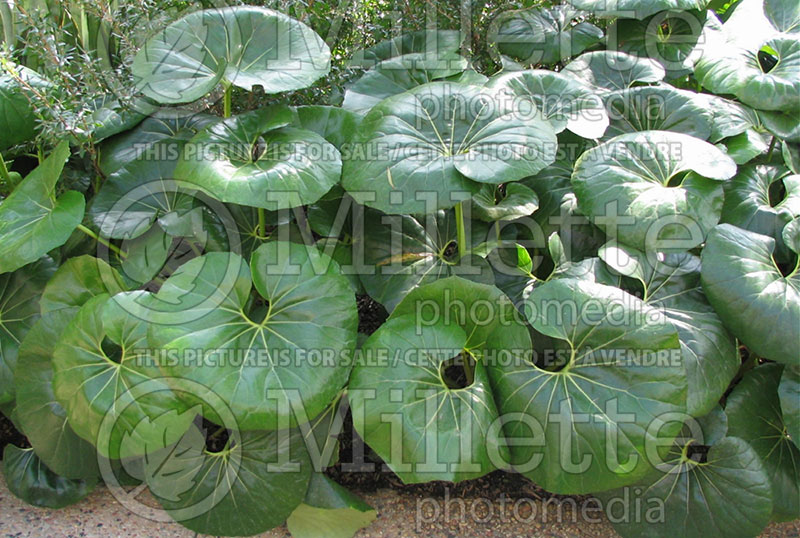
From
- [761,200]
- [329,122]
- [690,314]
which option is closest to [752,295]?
[690,314]

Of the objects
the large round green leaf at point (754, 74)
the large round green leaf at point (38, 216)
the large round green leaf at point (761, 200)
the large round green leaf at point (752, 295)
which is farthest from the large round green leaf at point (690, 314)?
the large round green leaf at point (38, 216)

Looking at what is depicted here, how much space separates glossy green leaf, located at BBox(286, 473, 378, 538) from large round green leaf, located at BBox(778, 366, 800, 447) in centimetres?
107

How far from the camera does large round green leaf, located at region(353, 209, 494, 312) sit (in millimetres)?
1818

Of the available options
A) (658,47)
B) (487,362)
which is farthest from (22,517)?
(658,47)

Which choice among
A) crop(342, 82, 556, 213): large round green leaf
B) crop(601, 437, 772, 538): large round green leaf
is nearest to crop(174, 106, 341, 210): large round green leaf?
crop(342, 82, 556, 213): large round green leaf

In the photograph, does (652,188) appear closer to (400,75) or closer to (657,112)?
(657,112)

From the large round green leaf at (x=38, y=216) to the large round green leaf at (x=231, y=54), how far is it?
35 cm

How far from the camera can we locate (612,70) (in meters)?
2.31

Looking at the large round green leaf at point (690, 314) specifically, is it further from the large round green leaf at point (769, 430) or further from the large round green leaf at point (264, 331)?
the large round green leaf at point (264, 331)

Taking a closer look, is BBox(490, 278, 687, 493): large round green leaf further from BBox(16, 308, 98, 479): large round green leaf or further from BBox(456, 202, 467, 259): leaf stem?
BBox(16, 308, 98, 479): large round green leaf

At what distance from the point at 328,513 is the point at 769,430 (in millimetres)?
1193

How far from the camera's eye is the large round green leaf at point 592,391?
144 cm

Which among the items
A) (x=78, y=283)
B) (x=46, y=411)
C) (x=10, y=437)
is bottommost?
(x=10, y=437)

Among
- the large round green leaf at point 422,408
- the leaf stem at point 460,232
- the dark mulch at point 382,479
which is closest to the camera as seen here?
the large round green leaf at point 422,408
